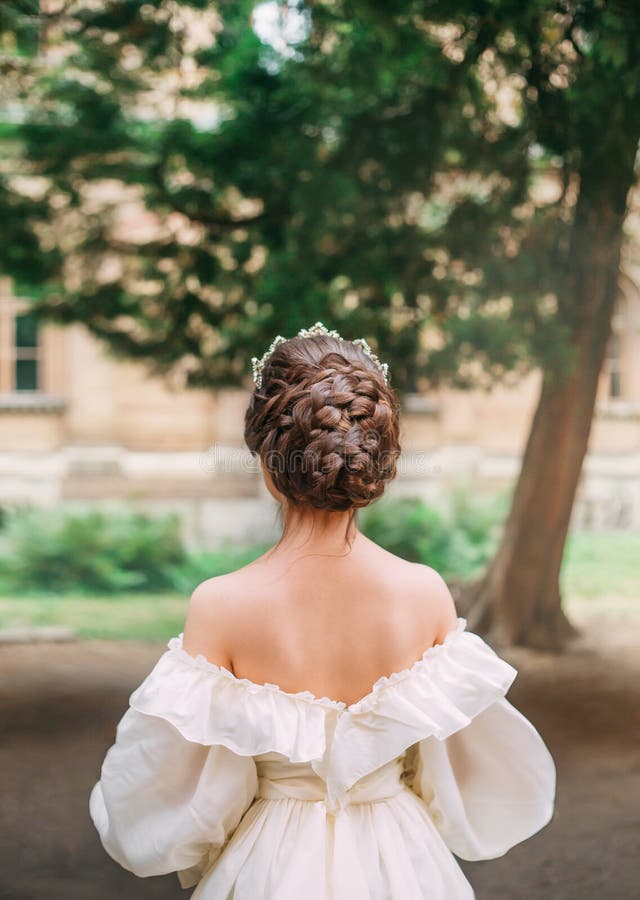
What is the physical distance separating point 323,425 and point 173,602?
21.3ft

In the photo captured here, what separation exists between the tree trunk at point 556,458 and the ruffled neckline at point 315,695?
4.72 metres

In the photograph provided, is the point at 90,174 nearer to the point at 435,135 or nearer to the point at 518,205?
the point at 435,135

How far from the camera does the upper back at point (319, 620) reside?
1.41 meters

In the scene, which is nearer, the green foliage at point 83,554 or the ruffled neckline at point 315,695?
the ruffled neckline at point 315,695

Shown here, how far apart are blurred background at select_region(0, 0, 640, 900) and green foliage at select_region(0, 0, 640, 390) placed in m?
0.02

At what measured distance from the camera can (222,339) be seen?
675cm

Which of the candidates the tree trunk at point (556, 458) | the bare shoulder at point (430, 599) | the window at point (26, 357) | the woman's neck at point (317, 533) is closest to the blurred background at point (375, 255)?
the tree trunk at point (556, 458)

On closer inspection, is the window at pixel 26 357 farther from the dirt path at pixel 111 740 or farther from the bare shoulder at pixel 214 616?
the bare shoulder at pixel 214 616

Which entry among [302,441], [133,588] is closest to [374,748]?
[302,441]

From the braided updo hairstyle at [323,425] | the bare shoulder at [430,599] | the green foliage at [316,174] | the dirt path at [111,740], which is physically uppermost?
the green foliage at [316,174]

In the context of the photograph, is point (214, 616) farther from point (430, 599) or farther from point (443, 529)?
point (443, 529)

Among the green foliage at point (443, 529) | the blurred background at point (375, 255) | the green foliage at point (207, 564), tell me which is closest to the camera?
the blurred background at point (375, 255)

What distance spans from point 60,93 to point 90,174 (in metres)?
0.55

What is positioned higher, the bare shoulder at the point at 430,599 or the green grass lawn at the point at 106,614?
the bare shoulder at the point at 430,599
